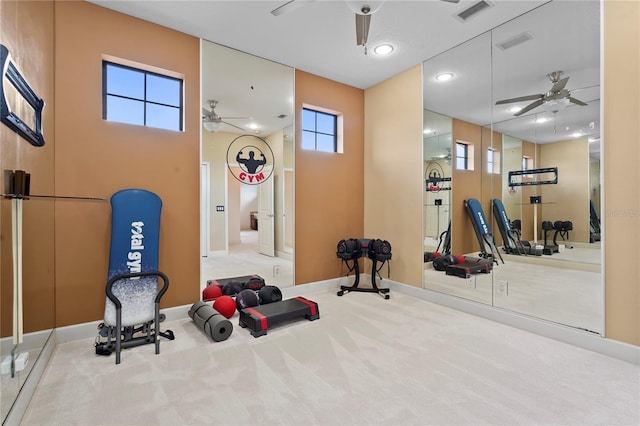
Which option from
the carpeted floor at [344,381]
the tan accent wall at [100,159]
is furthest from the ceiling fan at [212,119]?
the carpeted floor at [344,381]

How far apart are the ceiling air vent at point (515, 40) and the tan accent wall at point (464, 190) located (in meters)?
0.87

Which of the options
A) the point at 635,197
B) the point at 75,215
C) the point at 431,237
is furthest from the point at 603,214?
the point at 75,215

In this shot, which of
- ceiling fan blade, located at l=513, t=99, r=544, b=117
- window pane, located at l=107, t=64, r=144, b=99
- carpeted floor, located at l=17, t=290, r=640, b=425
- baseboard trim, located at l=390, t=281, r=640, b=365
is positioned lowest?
carpeted floor, located at l=17, t=290, r=640, b=425

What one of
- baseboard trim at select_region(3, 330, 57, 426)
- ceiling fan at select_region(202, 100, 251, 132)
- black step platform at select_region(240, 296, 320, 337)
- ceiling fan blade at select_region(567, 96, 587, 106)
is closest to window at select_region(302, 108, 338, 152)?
ceiling fan at select_region(202, 100, 251, 132)

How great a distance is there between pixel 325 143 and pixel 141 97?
2.48m

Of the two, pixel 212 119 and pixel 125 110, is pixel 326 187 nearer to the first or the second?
pixel 212 119

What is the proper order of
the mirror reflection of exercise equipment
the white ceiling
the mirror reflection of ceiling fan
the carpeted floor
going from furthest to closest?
the mirror reflection of exercise equipment < the white ceiling < the mirror reflection of ceiling fan < the carpeted floor

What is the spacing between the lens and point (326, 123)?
4.70m

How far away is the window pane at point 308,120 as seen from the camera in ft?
14.4

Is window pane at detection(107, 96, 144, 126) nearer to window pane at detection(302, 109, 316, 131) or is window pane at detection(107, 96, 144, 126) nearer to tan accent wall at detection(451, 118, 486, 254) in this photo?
window pane at detection(302, 109, 316, 131)

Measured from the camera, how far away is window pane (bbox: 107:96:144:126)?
9.93 feet

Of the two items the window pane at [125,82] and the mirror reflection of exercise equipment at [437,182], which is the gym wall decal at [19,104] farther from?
the mirror reflection of exercise equipment at [437,182]

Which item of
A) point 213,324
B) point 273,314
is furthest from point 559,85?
point 213,324

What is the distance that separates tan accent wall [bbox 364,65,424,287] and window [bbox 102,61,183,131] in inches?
113
